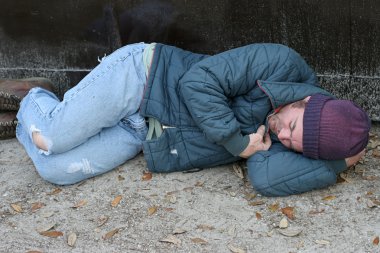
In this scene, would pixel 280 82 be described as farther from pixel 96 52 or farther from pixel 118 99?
pixel 96 52

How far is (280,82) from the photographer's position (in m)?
3.86

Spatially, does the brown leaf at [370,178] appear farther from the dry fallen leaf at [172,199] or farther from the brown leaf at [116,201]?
the brown leaf at [116,201]

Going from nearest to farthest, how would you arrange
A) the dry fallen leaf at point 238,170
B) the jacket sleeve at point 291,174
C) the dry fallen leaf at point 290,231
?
the dry fallen leaf at point 290,231 < the jacket sleeve at point 291,174 < the dry fallen leaf at point 238,170

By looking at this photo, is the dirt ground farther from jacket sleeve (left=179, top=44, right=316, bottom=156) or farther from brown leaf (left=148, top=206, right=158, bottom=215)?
jacket sleeve (left=179, top=44, right=316, bottom=156)

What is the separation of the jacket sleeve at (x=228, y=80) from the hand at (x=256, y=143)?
0.03 meters

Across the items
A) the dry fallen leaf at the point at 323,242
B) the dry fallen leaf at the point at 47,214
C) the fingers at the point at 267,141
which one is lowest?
the dry fallen leaf at the point at 323,242

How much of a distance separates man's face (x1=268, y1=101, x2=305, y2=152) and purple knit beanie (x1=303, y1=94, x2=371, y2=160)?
0.17ft

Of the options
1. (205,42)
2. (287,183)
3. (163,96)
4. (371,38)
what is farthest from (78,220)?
(371,38)

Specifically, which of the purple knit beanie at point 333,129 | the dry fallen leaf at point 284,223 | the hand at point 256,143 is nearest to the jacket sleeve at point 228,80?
the hand at point 256,143

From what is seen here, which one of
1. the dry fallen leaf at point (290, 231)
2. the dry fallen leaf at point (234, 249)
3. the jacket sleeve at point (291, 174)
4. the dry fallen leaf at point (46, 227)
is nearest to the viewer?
the dry fallen leaf at point (234, 249)

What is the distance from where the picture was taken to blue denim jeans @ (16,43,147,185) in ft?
13.3

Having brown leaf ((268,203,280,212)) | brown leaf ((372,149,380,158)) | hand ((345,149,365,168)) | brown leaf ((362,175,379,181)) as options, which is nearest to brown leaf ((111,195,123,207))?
brown leaf ((268,203,280,212))

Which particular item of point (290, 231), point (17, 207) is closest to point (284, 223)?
point (290, 231)

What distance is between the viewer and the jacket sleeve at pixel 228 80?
12.4ft
